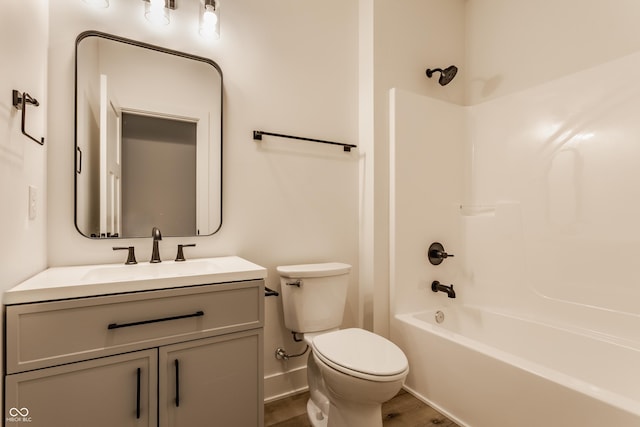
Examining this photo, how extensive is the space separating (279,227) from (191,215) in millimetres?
509

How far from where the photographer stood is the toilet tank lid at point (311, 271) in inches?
69.0

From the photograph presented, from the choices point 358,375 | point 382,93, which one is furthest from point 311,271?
point 382,93

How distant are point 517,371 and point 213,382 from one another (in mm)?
1309

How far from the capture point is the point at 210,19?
165 centimetres

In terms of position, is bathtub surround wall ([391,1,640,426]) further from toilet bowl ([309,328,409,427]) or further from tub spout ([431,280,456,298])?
toilet bowl ([309,328,409,427])

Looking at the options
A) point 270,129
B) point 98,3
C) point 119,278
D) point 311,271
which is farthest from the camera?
point 270,129

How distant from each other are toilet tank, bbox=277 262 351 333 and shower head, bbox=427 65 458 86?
155 cm

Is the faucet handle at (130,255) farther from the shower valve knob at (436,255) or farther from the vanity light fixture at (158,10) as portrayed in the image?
the shower valve knob at (436,255)

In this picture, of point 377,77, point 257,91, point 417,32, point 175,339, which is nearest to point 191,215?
point 175,339

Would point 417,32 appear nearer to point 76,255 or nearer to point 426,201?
point 426,201

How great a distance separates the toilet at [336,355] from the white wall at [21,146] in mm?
1079

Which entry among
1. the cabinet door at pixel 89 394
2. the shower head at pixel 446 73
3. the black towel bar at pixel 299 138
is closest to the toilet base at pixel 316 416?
the cabinet door at pixel 89 394

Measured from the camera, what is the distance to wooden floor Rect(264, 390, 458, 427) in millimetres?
1697

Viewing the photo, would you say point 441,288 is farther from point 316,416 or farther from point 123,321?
point 123,321
